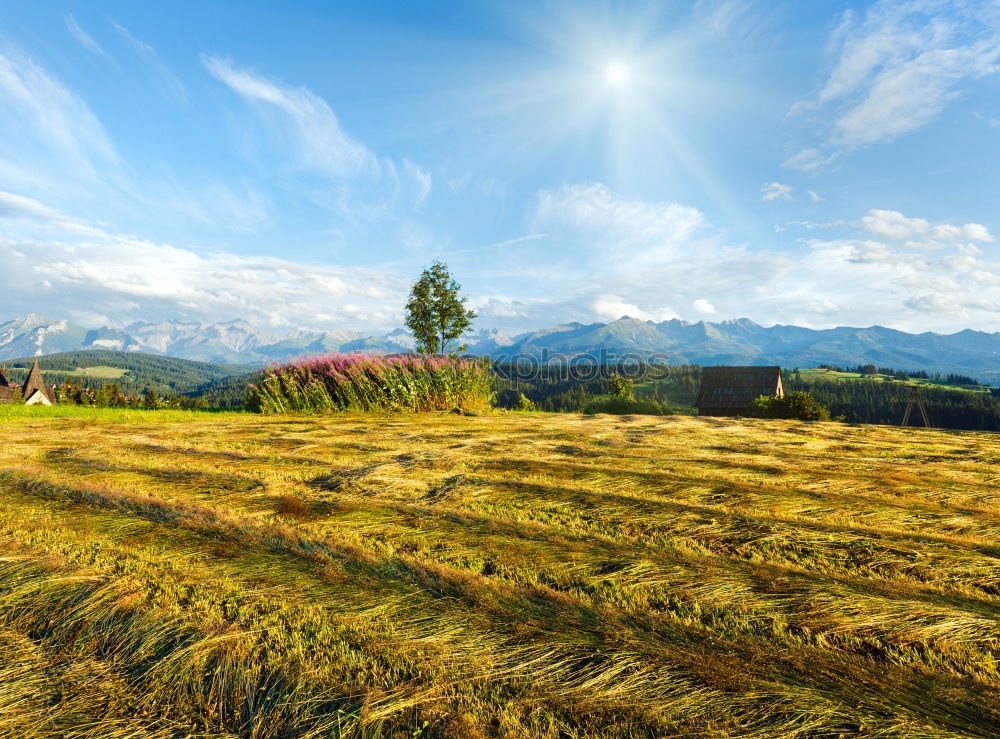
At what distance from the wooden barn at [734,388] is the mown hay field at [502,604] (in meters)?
65.6

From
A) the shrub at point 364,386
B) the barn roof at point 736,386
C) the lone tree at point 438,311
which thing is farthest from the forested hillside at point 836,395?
the shrub at point 364,386

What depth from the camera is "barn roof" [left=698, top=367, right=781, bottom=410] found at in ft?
209

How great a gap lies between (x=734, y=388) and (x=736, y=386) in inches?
17.2

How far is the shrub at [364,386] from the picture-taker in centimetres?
1334

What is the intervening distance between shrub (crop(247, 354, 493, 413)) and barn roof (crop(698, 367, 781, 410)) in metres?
58.5

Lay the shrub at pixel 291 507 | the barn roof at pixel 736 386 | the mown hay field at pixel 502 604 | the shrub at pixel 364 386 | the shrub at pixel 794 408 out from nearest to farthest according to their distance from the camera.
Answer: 1. the mown hay field at pixel 502 604
2. the shrub at pixel 291 507
3. the shrub at pixel 364 386
4. the shrub at pixel 794 408
5. the barn roof at pixel 736 386

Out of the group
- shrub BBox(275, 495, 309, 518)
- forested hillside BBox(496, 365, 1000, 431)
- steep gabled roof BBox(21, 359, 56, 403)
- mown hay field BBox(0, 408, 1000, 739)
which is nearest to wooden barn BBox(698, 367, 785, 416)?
forested hillside BBox(496, 365, 1000, 431)

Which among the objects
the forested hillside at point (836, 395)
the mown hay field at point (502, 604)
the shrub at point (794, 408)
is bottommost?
the forested hillside at point (836, 395)

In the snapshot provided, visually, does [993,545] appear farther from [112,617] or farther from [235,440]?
[235,440]

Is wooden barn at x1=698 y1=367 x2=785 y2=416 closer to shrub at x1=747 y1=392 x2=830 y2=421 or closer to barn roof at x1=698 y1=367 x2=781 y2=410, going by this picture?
barn roof at x1=698 y1=367 x2=781 y2=410

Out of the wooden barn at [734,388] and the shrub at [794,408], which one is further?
the wooden barn at [734,388]

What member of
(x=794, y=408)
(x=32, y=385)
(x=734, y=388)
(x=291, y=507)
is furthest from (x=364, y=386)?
(x=32, y=385)

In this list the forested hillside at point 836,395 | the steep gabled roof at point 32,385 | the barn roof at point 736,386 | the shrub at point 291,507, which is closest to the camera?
the shrub at point 291,507

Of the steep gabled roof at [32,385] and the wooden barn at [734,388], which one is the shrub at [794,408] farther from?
the steep gabled roof at [32,385]
